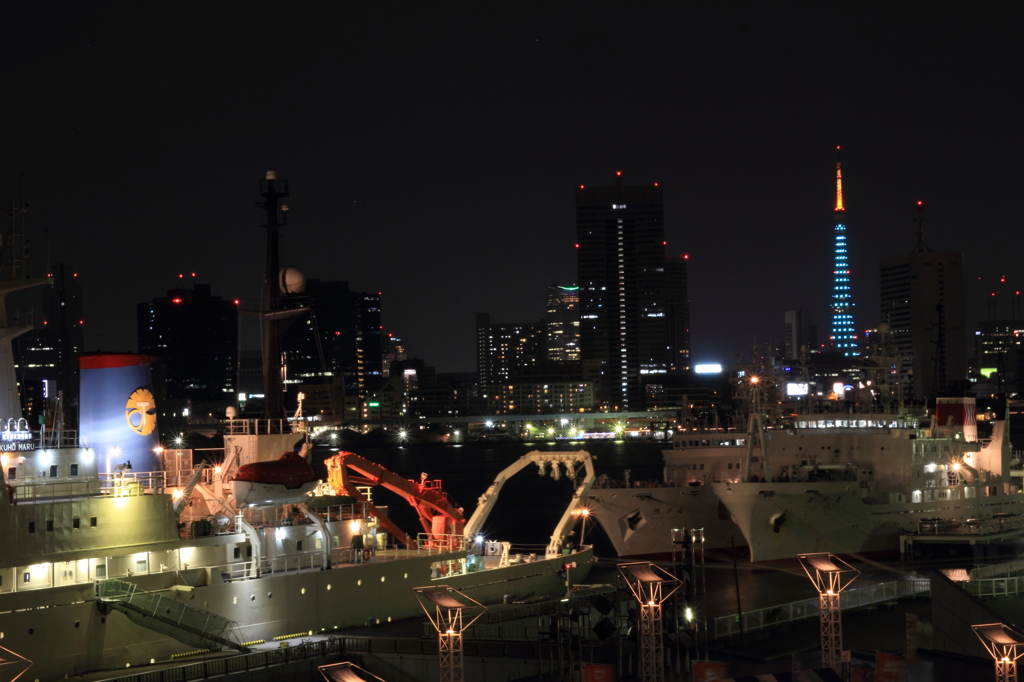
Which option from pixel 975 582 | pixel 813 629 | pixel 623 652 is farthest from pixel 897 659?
pixel 975 582

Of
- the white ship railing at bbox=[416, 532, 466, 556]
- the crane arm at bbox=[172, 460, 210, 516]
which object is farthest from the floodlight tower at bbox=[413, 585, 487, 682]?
the white ship railing at bbox=[416, 532, 466, 556]

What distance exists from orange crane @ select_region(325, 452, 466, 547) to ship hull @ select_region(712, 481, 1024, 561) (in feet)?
41.4

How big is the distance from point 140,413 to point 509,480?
81695 millimetres

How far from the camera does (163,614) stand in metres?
22.4

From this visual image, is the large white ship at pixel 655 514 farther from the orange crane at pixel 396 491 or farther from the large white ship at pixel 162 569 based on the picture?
the large white ship at pixel 162 569

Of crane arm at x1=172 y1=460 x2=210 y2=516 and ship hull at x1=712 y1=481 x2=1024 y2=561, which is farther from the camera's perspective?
ship hull at x1=712 y1=481 x2=1024 y2=561

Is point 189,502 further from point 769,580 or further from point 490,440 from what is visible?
point 490,440

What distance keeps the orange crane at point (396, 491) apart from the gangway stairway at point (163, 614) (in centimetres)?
A: 735

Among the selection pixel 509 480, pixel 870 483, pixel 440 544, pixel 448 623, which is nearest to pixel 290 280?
pixel 440 544

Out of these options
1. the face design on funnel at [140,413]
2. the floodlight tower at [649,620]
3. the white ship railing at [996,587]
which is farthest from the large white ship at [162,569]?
the white ship railing at [996,587]

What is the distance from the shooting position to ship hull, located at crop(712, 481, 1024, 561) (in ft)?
135

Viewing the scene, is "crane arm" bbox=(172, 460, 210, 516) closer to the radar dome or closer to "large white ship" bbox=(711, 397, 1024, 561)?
the radar dome

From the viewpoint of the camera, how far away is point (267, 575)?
25016mm

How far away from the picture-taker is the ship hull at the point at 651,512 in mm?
43906
